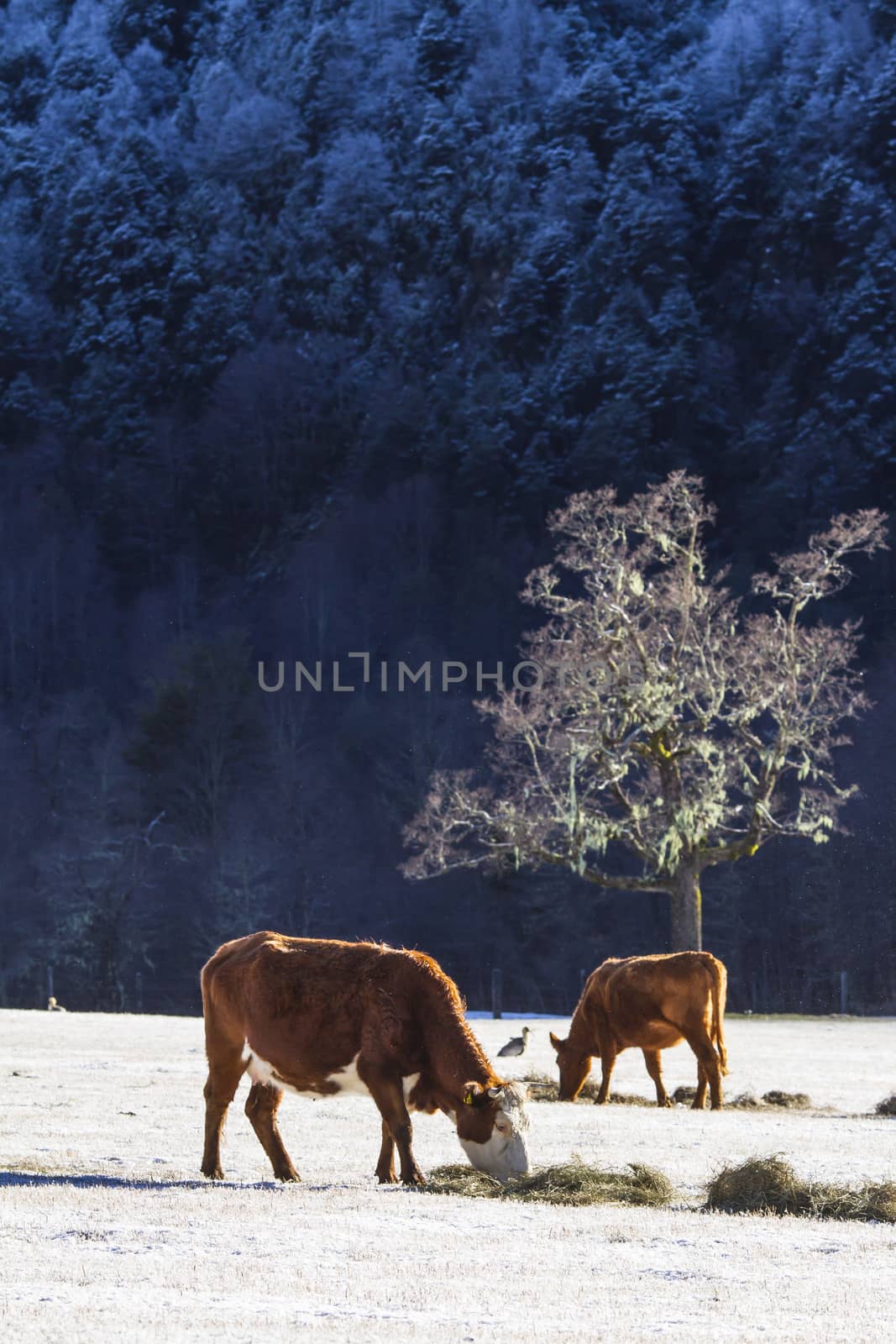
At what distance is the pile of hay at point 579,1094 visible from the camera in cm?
1759

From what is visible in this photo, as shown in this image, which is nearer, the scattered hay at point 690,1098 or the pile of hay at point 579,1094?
the scattered hay at point 690,1098

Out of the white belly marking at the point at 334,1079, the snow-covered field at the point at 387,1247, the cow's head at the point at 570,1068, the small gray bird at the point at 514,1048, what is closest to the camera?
the snow-covered field at the point at 387,1247

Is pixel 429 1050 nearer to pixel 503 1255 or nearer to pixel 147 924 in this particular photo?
pixel 503 1255

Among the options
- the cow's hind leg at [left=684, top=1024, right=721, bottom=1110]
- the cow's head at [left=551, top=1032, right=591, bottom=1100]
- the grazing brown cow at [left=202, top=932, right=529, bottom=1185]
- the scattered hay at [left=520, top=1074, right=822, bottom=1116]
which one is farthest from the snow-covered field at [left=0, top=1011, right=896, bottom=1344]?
the scattered hay at [left=520, top=1074, right=822, bottom=1116]

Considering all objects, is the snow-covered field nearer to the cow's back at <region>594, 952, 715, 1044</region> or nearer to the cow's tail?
the cow's back at <region>594, 952, 715, 1044</region>

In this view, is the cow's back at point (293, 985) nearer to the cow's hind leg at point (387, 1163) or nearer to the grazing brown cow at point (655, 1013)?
the cow's hind leg at point (387, 1163)

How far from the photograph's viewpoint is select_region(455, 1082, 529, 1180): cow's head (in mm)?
9523

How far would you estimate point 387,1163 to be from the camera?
32.9ft

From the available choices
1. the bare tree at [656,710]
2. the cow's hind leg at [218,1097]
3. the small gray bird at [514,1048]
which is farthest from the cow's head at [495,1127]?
the bare tree at [656,710]

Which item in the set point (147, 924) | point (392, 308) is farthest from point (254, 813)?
point (392, 308)

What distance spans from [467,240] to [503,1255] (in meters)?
103

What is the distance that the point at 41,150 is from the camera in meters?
118

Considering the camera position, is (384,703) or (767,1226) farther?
(384,703)

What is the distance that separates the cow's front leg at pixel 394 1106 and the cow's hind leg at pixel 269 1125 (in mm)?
763
